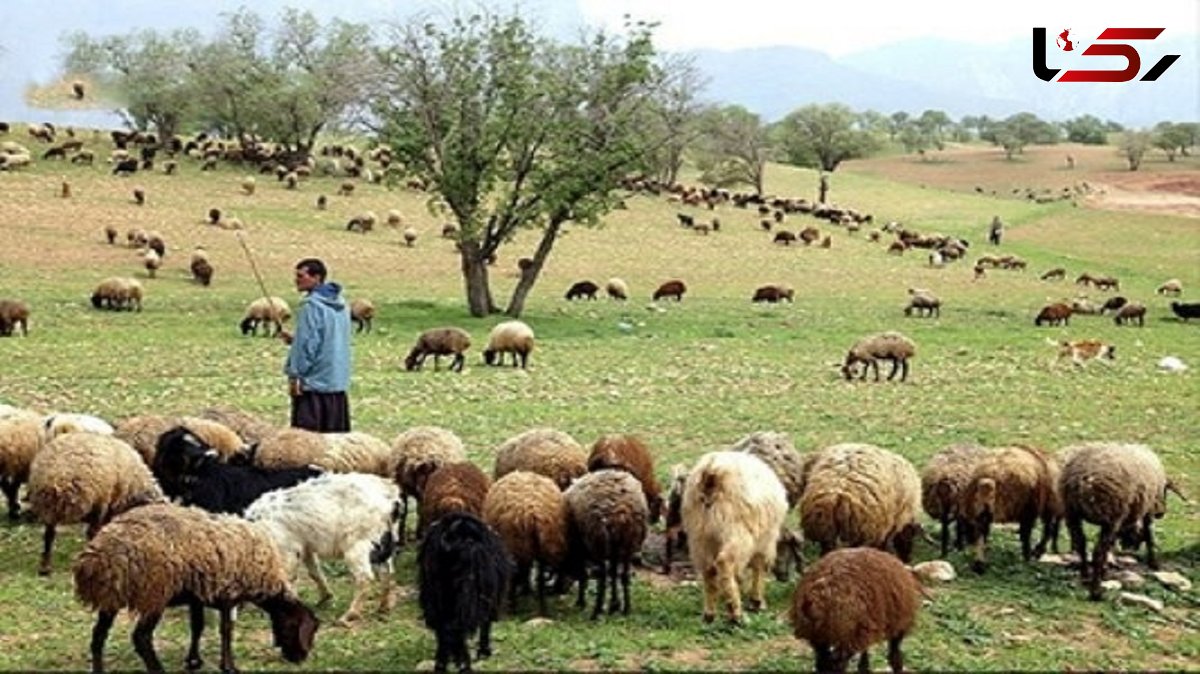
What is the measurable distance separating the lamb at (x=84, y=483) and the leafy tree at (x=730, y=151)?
78.4 metres

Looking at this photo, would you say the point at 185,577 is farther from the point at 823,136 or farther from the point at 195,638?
the point at 823,136

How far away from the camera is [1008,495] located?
39.0 feet

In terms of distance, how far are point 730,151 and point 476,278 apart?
58.7 meters

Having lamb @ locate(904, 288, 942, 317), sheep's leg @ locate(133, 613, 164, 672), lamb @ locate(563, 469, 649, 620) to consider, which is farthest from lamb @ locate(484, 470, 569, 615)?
lamb @ locate(904, 288, 942, 317)

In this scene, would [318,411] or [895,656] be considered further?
[318,411]

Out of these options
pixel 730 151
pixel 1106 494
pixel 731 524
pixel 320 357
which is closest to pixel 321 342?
pixel 320 357

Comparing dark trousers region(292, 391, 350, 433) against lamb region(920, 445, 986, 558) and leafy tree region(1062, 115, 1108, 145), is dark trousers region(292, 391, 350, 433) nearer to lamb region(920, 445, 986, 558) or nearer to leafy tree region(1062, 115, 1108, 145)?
lamb region(920, 445, 986, 558)

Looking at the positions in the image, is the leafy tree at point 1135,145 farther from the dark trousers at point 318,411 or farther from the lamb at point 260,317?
the dark trousers at point 318,411

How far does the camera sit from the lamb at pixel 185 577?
8211 mm

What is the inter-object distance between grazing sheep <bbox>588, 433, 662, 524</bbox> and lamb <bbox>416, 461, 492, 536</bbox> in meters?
1.55

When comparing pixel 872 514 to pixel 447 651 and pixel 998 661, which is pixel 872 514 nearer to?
pixel 998 661

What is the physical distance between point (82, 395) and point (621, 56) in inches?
811

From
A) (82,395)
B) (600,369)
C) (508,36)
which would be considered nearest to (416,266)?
(508,36)

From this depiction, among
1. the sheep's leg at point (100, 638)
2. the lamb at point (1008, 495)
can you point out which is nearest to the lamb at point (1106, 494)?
the lamb at point (1008, 495)
